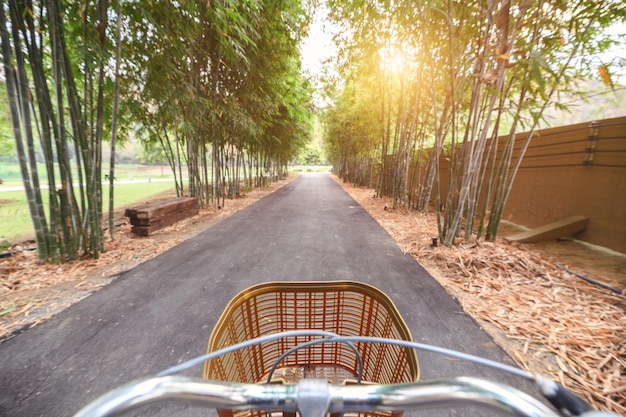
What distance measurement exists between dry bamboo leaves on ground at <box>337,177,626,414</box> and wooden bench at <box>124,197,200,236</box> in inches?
194

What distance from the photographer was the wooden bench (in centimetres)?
461

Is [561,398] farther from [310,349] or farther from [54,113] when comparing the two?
[54,113]

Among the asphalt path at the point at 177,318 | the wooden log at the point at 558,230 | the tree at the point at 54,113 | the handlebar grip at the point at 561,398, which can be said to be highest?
the tree at the point at 54,113

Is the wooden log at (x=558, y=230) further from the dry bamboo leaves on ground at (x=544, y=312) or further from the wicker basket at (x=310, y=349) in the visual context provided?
the wicker basket at (x=310, y=349)

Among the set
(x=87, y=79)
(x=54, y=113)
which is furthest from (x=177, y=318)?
(x=87, y=79)

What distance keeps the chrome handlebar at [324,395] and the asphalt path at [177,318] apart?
1251mm

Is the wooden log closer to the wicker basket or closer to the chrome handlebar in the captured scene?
the wicker basket

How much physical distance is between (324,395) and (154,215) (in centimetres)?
532

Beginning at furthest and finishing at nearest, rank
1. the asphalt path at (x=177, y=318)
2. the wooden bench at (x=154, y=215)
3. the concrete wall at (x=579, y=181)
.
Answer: the wooden bench at (x=154, y=215) < the concrete wall at (x=579, y=181) < the asphalt path at (x=177, y=318)

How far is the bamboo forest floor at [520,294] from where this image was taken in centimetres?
173

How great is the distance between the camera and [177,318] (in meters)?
2.23

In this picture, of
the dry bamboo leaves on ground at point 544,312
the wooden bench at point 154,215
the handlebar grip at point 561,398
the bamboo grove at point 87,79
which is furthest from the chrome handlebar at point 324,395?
the wooden bench at point 154,215

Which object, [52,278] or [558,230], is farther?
[558,230]

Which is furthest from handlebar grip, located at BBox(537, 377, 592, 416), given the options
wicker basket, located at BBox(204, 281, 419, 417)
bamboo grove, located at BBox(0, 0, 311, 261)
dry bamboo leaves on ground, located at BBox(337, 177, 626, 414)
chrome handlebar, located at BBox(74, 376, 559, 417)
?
bamboo grove, located at BBox(0, 0, 311, 261)
